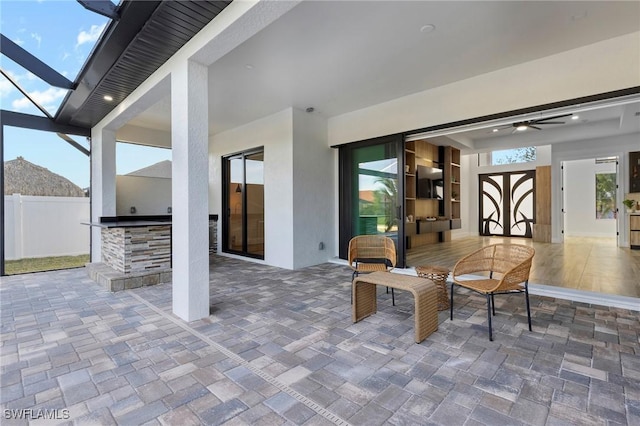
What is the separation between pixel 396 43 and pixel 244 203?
15.2ft

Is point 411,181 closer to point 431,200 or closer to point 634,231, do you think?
point 431,200

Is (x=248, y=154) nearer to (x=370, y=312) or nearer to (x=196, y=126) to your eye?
(x=196, y=126)

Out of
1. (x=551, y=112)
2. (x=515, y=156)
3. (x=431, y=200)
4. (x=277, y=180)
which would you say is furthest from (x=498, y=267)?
(x=515, y=156)

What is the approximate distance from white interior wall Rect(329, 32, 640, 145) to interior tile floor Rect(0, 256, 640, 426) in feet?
8.15

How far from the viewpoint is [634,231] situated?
7445mm

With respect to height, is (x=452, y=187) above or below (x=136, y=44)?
below

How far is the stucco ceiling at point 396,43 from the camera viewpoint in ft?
9.16

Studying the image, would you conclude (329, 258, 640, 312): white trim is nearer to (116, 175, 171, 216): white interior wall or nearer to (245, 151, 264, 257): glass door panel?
(245, 151, 264, 257): glass door panel

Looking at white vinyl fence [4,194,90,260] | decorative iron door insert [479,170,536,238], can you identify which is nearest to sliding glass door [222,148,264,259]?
white vinyl fence [4,194,90,260]

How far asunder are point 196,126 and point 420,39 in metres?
2.58

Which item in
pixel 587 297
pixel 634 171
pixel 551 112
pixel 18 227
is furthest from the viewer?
pixel 634 171

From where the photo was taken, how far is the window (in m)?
10.2

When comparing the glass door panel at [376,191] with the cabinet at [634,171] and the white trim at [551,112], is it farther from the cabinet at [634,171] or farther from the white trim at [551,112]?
the cabinet at [634,171]

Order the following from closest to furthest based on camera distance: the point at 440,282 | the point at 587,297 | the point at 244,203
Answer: the point at 440,282, the point at 587,297, the point at 244,203
